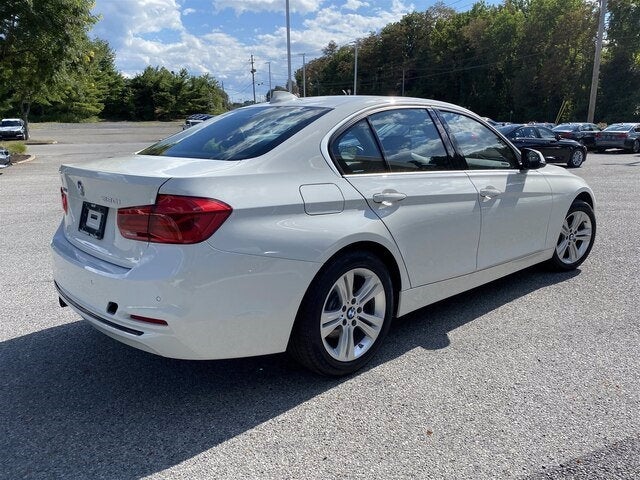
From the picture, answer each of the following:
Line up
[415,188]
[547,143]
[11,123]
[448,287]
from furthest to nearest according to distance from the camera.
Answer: [11,123]
[547,143]
[448,287]
[415,188]

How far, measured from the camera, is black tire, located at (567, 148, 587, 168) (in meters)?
18.6

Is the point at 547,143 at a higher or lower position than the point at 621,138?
higher

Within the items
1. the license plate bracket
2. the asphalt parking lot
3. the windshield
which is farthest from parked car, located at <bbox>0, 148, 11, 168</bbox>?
the windshield

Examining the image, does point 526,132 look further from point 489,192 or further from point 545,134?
point 489,192

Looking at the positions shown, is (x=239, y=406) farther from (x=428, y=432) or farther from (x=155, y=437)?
(x=428, y=432)

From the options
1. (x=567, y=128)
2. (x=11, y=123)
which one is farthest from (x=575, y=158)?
(x=11, y=123)

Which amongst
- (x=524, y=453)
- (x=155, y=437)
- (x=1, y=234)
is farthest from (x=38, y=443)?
(x=1, y=234)

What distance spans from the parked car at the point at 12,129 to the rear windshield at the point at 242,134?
131 feet

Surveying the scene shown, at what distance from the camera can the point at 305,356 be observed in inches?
121

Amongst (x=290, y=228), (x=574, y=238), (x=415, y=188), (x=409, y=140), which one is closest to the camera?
(x=290, y=228)

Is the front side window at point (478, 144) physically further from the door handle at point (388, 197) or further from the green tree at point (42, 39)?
the green tree at point (42, 39)

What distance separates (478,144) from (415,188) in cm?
104

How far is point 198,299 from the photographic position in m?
2.59

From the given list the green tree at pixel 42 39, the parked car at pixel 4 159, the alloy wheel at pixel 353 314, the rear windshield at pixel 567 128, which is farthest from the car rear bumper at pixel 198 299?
the rear windshield at pixel 567 128
